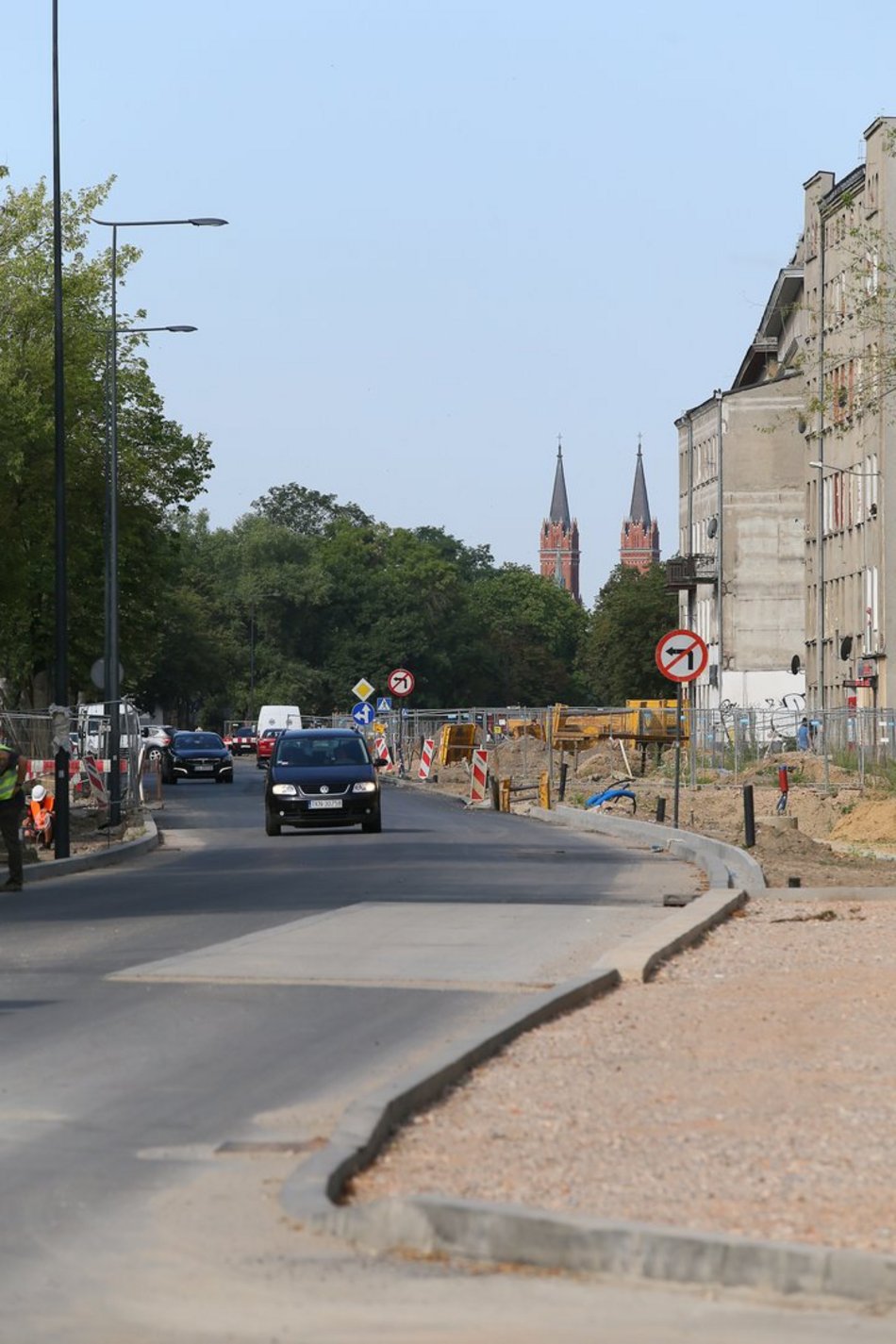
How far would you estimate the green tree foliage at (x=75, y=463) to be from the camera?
193 ft

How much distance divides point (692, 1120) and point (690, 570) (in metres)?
97.8

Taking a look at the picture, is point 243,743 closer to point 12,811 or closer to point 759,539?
point 759,539

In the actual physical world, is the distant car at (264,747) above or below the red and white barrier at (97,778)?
above

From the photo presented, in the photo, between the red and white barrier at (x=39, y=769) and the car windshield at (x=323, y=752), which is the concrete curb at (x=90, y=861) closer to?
the red and white barrier at (x=39, y=769)

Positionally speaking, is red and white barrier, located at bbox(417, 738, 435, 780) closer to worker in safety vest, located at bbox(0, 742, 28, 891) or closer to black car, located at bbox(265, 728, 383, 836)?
black car, located at bbox(265, 728, 383, 836)

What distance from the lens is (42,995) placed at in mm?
14500

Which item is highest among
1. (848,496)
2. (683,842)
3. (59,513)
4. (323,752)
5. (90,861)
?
(848,496)

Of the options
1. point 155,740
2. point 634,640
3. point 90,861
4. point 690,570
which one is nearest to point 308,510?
point 634,640

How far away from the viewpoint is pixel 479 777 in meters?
54.1

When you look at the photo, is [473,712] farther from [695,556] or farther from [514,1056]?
[514,1056]

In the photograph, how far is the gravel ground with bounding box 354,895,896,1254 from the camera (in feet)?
24.0

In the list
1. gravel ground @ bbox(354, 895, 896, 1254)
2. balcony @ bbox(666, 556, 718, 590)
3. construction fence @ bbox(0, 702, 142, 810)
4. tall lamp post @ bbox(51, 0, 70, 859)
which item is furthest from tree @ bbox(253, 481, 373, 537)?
gravel ground @ bbox(354, 895, 896, 1254)

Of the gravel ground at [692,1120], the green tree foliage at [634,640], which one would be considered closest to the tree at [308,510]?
the green tree foliage at [634,640]

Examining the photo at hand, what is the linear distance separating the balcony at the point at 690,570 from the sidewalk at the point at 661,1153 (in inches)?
3637
